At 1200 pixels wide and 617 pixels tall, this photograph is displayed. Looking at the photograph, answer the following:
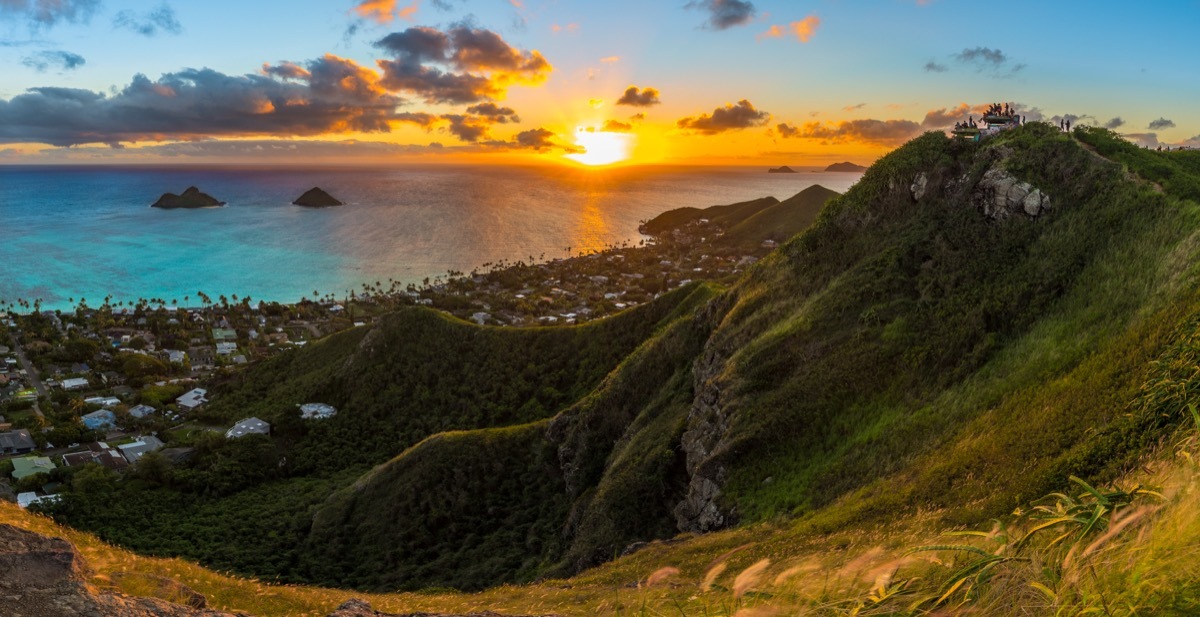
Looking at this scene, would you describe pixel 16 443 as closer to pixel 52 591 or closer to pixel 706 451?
pixel 706 451

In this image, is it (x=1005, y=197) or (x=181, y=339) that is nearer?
(x=1005, y=197)

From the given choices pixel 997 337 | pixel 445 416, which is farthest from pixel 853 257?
pixel 445 416

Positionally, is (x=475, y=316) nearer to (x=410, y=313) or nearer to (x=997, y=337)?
(x=410, y=313)

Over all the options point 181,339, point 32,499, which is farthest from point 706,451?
point 181,339

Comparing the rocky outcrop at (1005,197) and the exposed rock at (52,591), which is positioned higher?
the rocky outcrop at (1005,197)

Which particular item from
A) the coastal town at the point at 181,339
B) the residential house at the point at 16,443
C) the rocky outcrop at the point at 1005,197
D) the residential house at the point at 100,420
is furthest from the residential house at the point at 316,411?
the rocky outcrop at the point at 1005,197

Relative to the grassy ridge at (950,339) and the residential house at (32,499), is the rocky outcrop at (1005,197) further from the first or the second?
the residential house at (32,499)
